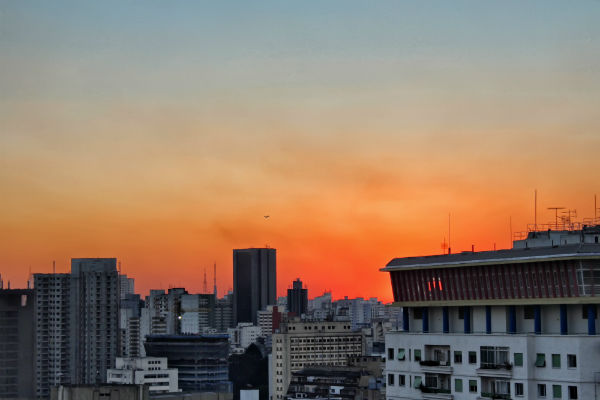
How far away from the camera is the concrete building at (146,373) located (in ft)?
585

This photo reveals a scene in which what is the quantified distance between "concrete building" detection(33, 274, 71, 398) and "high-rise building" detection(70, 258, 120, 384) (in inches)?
51.8

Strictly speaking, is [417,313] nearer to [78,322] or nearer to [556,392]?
[556,392]

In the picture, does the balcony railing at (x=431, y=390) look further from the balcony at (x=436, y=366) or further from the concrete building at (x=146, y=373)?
the concrete building at (x=146, y=373)

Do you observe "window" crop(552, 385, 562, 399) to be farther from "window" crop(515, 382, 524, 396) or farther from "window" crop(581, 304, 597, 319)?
"window" crop(581, 304, 597, 319)

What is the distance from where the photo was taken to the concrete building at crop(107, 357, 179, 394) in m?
178

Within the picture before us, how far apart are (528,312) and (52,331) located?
145m

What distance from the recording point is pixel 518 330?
53844mm

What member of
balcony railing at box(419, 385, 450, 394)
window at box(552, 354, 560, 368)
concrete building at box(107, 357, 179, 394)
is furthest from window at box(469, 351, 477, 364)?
concrete building at box(107, 357, 179, 394)

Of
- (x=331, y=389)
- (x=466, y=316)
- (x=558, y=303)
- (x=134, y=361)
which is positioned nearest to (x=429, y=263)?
(x=466, y=316)

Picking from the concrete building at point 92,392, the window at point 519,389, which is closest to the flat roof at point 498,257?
the window at point 519,389

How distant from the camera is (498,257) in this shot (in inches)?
2149

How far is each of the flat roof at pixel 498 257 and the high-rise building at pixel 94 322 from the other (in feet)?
434

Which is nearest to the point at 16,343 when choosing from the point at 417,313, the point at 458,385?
the point at 417,313

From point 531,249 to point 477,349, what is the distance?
5.88 meters
